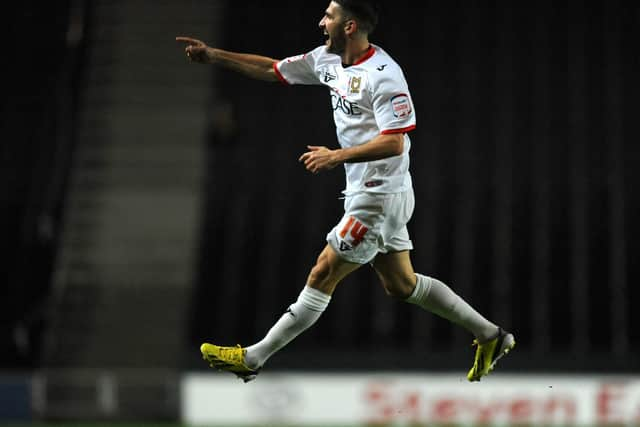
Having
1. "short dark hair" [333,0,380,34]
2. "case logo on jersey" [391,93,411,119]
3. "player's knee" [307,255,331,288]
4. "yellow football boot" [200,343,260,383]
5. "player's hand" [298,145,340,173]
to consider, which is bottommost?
"yellow football boot" [200,343,260,383]

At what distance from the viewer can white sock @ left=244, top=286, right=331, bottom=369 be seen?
473cm

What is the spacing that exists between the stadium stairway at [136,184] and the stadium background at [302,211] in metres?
0.04

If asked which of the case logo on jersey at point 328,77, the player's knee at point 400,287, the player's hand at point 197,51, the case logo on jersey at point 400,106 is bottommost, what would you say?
the player's knee at point 400,287

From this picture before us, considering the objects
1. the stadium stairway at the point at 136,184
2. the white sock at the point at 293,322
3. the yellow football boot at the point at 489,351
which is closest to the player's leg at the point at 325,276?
the white sock at the point at 293,322

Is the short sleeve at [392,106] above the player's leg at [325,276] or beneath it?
above

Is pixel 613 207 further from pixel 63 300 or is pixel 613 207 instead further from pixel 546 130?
pixel 63 300

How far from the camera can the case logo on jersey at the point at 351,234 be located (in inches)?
178

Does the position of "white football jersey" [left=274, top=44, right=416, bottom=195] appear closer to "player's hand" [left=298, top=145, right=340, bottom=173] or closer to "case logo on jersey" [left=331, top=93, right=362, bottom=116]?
"case logo on jersey" [left=331, top=93, right=362, bottom=116]

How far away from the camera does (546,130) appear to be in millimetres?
13500

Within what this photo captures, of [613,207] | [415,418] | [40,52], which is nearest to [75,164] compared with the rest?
[40,52]

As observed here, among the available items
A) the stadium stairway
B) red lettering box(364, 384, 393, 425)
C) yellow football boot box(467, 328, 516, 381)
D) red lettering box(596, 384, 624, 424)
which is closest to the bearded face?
yellow football boot box(467, 328, 516, 381)

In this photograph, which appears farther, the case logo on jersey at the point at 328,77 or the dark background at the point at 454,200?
the dark background at the point at 454,200

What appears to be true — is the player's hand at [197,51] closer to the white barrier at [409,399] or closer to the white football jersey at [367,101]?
the white football jersey at [367,101]

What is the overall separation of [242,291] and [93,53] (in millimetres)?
4439
